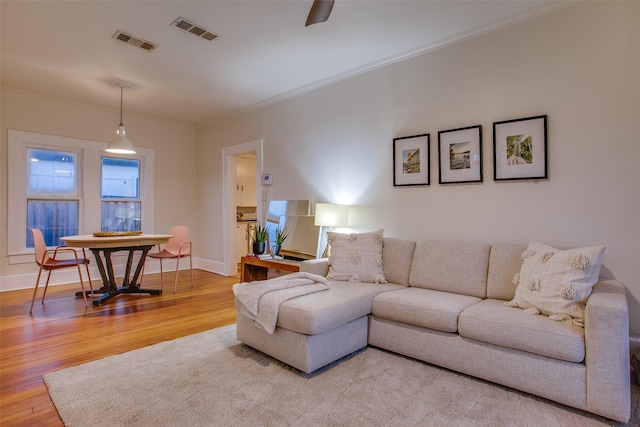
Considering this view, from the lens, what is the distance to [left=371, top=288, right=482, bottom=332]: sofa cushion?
2.27m

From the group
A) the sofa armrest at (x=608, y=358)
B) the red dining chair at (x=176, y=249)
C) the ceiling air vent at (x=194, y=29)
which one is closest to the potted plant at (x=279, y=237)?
the red dining chair at (x=176, y=249)

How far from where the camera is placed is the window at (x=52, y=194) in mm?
4785

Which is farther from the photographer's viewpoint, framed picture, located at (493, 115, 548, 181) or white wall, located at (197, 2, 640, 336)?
framed picture, located at (493, 115, 548, 181)

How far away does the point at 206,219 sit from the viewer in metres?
6.17

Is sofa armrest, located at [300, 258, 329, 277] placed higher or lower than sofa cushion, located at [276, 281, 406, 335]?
higher

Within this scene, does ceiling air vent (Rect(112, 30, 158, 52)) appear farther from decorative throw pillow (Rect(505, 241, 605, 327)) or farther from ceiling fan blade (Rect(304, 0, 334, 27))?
decorative throw pillow (Rect(505, 241, 605, 327))

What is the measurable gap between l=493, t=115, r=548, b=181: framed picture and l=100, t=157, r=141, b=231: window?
5.30 meters

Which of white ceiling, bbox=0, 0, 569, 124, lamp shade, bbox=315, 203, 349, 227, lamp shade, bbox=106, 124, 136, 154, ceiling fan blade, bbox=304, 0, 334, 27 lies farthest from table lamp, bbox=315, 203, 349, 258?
lamp shade, bbox=106, 124, 136, 154

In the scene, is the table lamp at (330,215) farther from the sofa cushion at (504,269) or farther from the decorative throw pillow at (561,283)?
the decorative throw pillow at (561,283)

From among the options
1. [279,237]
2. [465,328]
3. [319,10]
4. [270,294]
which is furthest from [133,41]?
[465,328]

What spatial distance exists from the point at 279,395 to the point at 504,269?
1.78m

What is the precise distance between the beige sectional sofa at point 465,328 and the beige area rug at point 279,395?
0.30ft

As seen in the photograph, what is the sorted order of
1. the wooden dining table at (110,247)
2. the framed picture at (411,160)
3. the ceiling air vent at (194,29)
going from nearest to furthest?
the ceiling air vent at (194,29) < the framed picture at (411,160) < the wooden dining table at (110,247)

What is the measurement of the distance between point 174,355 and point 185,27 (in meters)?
2.62
